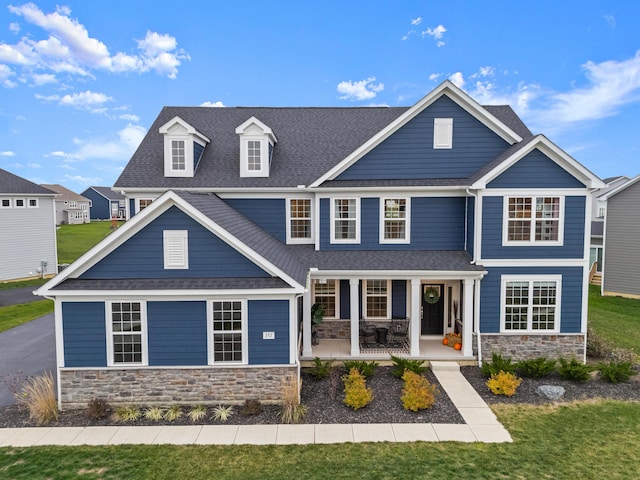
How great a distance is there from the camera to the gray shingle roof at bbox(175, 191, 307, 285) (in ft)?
39.9

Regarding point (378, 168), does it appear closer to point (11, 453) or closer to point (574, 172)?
point (574, 172)

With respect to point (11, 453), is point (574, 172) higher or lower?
higher

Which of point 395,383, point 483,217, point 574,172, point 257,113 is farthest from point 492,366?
point 257,113

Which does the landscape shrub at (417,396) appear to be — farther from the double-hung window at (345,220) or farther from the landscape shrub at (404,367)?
the double-hung window at (345,220)

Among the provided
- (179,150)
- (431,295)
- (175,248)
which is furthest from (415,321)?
(179,150)

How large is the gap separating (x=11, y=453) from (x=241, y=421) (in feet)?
17.5

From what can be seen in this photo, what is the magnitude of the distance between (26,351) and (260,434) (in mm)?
12254

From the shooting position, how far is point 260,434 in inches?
398

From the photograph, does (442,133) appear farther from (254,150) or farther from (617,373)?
(617,373)

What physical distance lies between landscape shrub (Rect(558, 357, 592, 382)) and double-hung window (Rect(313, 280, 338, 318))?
8.39 m

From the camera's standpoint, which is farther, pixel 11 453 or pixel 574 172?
pixel 574 172

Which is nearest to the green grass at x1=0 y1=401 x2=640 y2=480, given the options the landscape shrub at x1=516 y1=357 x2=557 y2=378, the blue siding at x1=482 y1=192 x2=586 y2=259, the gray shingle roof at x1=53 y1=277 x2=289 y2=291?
the landscape shrub at x1=516 y1=357 x2=557 y2=378

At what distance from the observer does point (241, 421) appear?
10.8 metres

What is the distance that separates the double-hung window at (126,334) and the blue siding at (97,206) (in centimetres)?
8334
